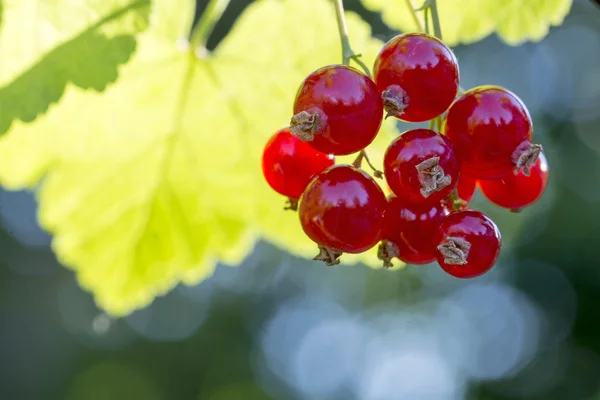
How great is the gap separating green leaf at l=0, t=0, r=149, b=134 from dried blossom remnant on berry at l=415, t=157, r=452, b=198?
43 centimetres

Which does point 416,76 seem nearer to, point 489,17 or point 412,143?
point 412,143

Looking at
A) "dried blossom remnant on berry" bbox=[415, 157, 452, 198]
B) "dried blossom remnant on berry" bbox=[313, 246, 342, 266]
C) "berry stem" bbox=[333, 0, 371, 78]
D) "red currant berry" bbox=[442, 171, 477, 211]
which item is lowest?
"red currant berry" bbox=[442, 171, 477, 211]

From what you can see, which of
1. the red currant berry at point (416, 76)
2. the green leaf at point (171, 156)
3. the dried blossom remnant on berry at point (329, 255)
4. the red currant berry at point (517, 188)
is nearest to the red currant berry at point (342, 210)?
the dried blossom remnant on berry at point (329, 255)

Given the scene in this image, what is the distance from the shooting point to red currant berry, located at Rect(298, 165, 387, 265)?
2.76 ft

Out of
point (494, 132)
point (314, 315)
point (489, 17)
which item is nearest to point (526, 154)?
point (494, 132)

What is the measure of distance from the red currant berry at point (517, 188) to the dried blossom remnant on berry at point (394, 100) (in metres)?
0.29

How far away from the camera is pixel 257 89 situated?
1.41 meters

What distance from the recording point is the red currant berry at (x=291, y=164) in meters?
0.99

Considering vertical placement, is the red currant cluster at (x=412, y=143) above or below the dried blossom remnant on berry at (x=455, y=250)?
above

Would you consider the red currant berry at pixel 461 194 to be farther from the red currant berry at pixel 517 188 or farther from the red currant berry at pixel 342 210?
the red currant berry at pixel 342 210

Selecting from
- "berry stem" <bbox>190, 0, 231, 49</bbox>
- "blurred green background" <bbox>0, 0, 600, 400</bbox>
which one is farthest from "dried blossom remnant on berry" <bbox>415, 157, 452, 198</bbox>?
"blurred green background" <bbox>0, 0, 600, 400</bbox>

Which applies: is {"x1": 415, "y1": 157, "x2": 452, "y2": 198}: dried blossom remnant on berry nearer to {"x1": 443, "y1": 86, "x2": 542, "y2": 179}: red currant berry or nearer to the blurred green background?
{"x1": 443, "y1": 86, "x2": 542, "y2": 179}: red currant berry

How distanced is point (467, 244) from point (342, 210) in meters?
0.17

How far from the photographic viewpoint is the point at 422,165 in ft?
2.69
